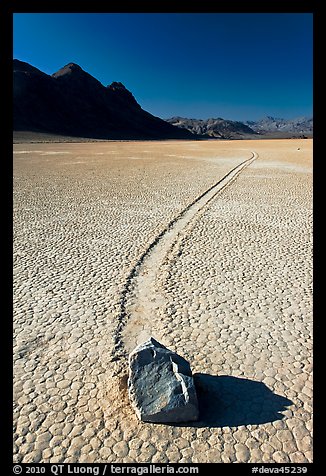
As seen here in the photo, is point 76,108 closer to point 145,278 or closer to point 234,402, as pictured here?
point 145,278

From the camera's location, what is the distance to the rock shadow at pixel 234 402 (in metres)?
3.46

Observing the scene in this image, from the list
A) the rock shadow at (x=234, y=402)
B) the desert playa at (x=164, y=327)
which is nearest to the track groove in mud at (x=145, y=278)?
the desert playa at (x=164, y=327)

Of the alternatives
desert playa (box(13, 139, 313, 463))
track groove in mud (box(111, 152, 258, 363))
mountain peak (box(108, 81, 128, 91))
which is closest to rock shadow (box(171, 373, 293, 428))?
desert playa (box(13, 139, 313, 463))

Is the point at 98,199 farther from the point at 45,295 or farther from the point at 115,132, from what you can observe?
the point at 115,132

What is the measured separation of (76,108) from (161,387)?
127044 mm

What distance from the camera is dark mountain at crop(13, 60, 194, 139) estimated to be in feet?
338

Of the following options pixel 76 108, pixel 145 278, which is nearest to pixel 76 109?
pixel 76 108

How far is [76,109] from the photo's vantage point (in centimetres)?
11888

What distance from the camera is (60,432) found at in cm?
335

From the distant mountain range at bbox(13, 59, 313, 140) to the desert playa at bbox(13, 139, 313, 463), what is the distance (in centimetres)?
8977
